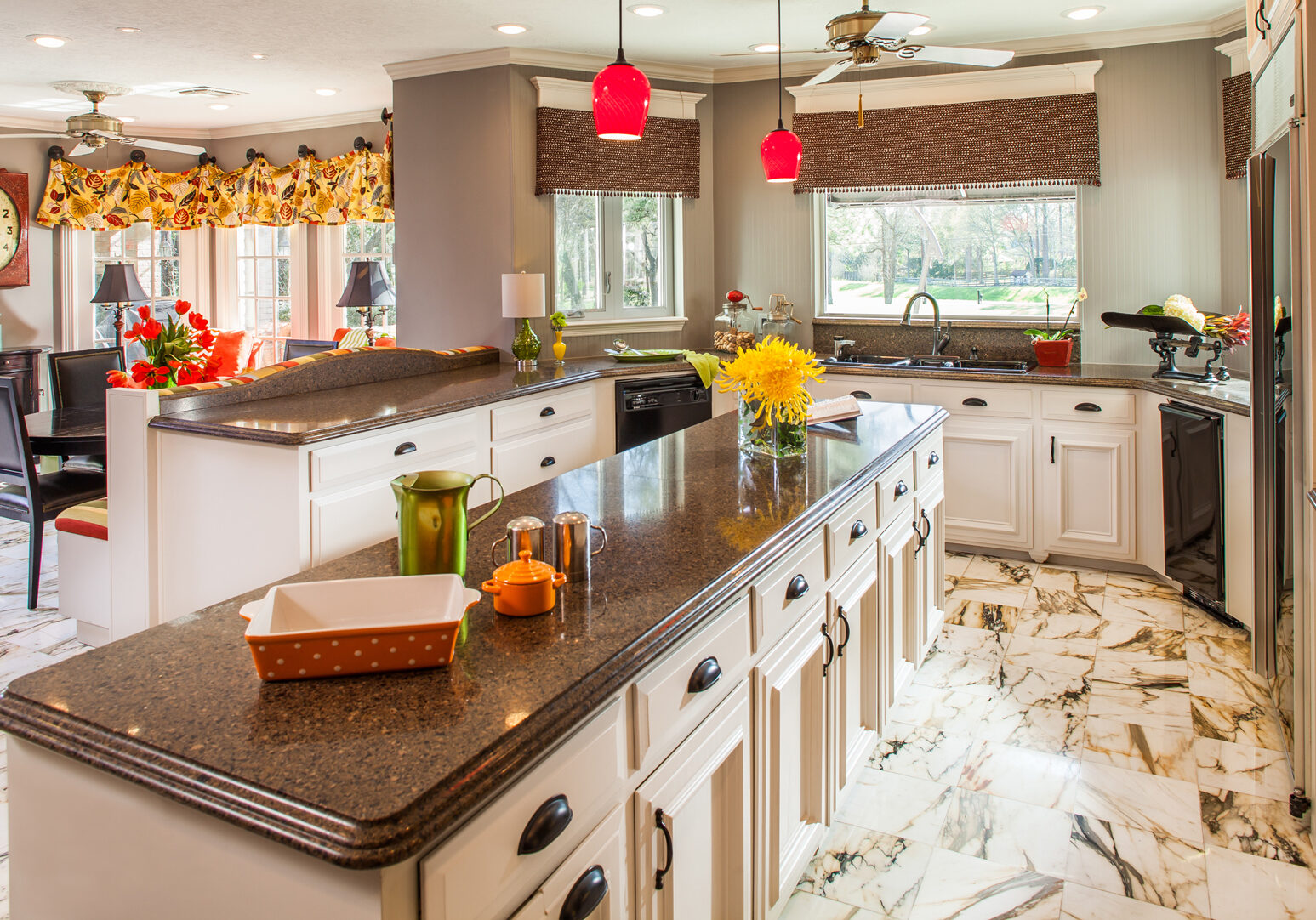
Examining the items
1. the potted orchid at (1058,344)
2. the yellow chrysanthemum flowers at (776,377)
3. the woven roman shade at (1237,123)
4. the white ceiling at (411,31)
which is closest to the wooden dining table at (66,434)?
the white ceiling at (411,31)

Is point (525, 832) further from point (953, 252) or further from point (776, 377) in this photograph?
point (953, 252)

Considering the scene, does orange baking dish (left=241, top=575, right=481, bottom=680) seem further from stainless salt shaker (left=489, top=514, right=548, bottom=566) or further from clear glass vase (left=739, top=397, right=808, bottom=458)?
clear glass vase (left=739, top=397, right=808, bottom=458)

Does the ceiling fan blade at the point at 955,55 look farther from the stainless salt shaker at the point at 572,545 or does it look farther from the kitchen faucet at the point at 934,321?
the stainless salt shaker at the point at 572,545

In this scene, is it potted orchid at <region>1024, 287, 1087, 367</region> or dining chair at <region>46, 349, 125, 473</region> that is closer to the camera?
potted orchid at <region>1024, 287, 1087, 367</region>

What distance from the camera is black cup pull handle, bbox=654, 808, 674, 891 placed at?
1.35 metres

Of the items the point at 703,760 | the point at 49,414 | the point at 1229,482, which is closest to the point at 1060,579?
the point at 1229,482

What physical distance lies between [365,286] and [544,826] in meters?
5.97

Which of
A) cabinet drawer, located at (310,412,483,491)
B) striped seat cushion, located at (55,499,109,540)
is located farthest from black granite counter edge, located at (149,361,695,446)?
striped seat cushion, located at (55,499,109,540)

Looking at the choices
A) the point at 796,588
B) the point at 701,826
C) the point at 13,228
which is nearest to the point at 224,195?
the point at 13,228

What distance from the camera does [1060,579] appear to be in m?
4.30

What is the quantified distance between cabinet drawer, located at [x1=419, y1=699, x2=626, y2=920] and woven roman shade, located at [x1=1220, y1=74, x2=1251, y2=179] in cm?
415

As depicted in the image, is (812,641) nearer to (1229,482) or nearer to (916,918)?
(916,918)

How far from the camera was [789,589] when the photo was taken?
1815mm

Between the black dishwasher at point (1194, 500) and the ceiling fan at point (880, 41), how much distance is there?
1.53 metres
